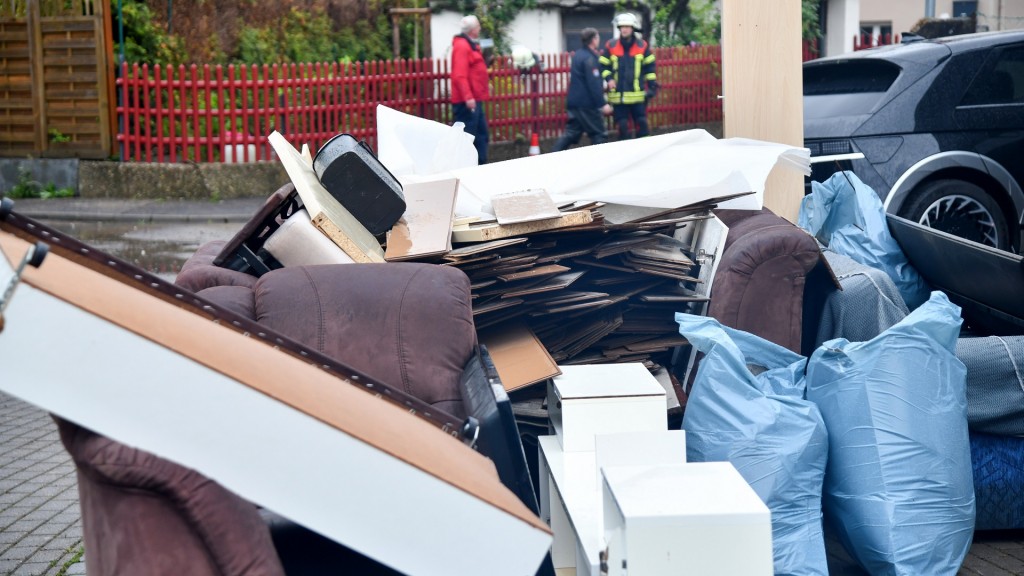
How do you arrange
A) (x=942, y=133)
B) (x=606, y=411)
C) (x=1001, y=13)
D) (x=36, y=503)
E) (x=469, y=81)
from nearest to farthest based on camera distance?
(x=606, y=411) < (x=36, y=503) < (x=942, y=133) < (x=469, y=81) < (x=1001, y=13)

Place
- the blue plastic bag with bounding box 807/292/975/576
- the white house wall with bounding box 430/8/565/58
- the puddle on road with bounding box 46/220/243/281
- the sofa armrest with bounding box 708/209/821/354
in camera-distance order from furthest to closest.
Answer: the white house wall with bounding box 430/8/565/58 < the puddle on road with bounding box 46/220/243/281 < the sofa armrest with bounding box 708/209/821/354 < the blue plastic bag with bounding box 807/292/975/576

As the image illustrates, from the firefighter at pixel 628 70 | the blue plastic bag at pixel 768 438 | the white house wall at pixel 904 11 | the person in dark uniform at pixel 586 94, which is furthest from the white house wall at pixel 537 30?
the blue plastic bag at pixel 768 438

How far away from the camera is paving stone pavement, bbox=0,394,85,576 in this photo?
392 centimetres

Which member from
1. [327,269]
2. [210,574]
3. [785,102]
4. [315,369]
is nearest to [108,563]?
[210,574]

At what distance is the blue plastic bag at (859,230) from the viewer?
5156 millimetres

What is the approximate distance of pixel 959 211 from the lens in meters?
7.29

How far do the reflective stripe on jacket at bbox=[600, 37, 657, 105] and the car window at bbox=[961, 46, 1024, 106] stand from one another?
244 inches

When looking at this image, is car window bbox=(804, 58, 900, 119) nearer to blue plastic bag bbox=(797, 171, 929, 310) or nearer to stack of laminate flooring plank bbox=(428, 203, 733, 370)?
blue plastic bag bbox=(797, 171, 929, 310)

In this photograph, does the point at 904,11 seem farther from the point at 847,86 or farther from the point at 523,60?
the point at 847,86

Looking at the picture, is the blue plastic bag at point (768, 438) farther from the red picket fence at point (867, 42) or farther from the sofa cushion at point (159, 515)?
the red picket fence at point (867, 42)

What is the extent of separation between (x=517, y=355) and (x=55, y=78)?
35.9 feet

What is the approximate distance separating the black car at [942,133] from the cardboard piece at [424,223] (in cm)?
351

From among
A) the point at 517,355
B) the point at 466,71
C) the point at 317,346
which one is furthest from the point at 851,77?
the point at 466,71

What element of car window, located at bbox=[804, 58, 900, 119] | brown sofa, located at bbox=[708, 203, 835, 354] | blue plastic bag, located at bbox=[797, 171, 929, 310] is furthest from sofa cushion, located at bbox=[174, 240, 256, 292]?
car window, located at bbox=[804, 58, 900, 119]
